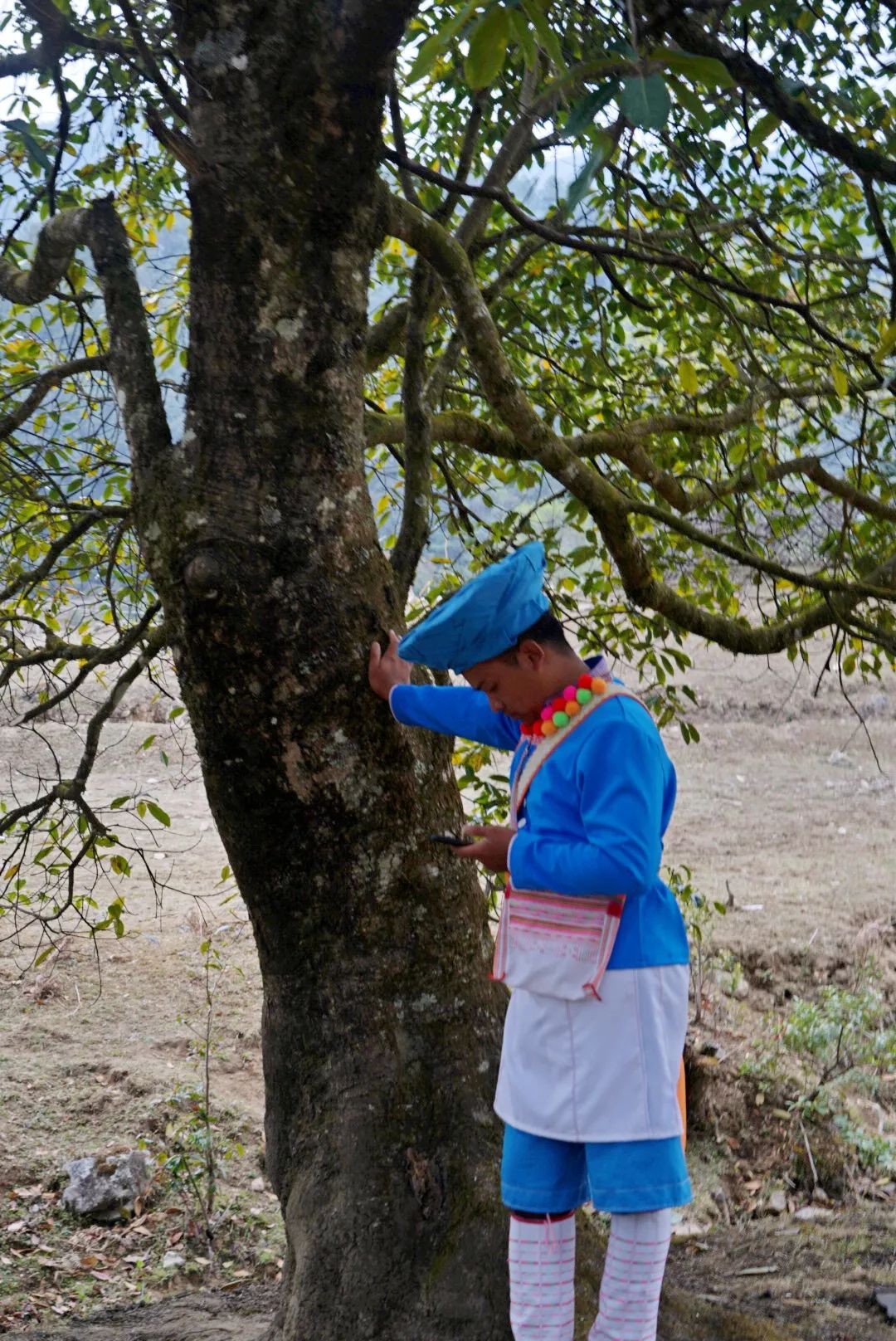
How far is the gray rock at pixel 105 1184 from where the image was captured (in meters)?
4.35

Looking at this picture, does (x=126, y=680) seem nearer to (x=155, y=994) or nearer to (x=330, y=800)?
(x=330, y=800)

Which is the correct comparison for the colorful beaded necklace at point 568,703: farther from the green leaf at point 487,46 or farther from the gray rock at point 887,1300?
the gray rock at point 887,1300

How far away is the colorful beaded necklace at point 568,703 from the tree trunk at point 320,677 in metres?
0.41

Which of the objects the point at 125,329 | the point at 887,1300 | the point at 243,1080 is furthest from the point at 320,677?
the point at 243,1080

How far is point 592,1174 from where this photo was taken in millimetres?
2057

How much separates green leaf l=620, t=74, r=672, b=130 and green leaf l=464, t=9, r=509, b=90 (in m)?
0.23

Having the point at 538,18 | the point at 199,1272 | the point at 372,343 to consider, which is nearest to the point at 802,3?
the point at 372,343

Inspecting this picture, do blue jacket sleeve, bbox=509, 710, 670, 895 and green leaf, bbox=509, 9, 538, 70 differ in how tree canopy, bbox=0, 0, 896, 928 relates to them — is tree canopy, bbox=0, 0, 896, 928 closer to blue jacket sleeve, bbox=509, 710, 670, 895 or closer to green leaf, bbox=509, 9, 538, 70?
green leaf, bbox=509, 9, 538, 70

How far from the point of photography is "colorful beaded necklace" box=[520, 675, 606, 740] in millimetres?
2127

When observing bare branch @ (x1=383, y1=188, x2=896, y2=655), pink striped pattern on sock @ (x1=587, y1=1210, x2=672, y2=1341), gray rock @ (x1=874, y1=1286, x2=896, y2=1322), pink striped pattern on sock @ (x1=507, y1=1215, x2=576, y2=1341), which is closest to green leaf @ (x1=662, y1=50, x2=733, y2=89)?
bare branch @ (x1=383, y1=188, x2=896, y2=655)

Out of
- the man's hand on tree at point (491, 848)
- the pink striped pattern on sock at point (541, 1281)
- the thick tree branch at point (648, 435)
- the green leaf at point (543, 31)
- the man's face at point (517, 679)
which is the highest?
the thick tree branch at point (648, 435)

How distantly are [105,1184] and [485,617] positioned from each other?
3.37 metres

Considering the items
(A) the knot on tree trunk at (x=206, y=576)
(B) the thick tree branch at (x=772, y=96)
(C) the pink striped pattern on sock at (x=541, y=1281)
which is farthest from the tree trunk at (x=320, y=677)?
(B) the thick tree branch at (x=772, y=96)

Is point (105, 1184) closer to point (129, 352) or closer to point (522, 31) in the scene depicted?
point (129, 352)
